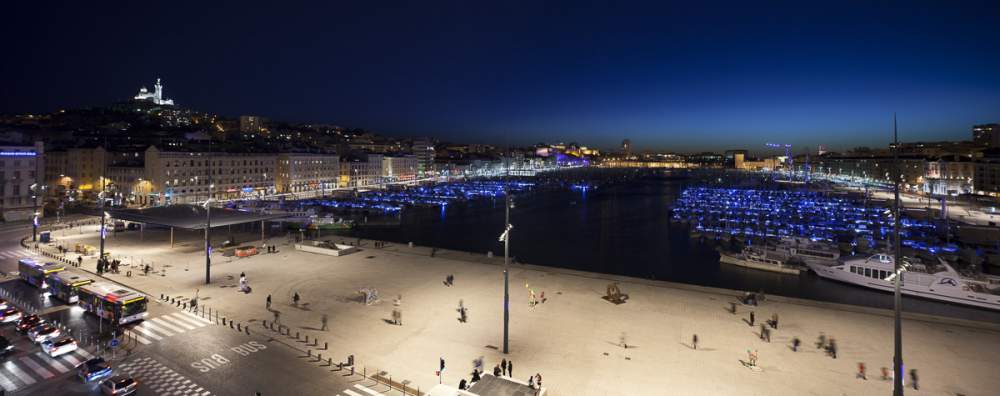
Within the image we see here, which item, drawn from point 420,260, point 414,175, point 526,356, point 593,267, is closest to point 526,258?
point 593,267

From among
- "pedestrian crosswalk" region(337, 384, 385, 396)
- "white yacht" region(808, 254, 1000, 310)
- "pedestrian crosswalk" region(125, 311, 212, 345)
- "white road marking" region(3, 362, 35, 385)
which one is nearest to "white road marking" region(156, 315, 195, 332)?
"pedestrian crosswalk" region(125, 311, 212, 345)

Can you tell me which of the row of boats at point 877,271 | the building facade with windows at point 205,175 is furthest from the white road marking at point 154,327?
the building facade with windows at point 205,175

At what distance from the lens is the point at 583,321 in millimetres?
19156

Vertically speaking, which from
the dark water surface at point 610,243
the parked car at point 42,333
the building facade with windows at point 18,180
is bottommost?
the dark water surface at point 610,243

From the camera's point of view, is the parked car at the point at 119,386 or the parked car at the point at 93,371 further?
the parked car at the point at 93,371

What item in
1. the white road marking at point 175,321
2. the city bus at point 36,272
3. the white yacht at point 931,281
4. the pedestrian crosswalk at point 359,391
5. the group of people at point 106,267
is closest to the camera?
the pedestrian crosswalk at point 359,391

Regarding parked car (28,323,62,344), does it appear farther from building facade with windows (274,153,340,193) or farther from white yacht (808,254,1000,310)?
building facade with windows (274,153,340,193)

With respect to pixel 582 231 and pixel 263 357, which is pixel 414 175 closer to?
pixel 582 231

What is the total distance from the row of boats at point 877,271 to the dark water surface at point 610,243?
0.62 metres

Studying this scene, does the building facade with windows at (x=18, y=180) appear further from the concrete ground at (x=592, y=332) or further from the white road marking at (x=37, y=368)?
the white road marking at (x=37, y=368)

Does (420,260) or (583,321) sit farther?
(420,260)

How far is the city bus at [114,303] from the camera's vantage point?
58.3ft

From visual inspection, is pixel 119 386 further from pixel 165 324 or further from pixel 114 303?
pixel 114 303

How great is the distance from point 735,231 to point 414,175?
334 ft
